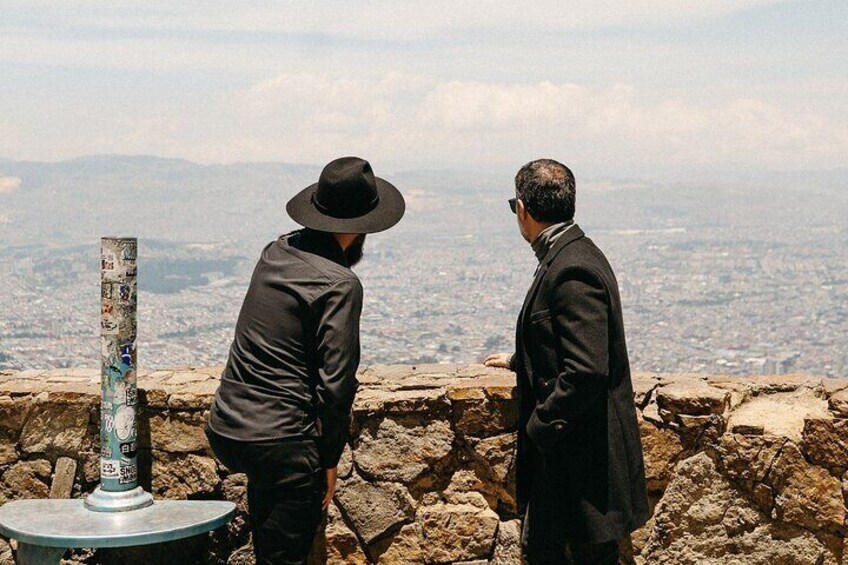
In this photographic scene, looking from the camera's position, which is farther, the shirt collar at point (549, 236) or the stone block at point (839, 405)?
the stone block at point (839, 405)

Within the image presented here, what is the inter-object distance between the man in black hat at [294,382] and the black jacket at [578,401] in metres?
0.59

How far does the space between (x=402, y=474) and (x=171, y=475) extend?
0.97 metres

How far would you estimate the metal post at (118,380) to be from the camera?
4.00 m

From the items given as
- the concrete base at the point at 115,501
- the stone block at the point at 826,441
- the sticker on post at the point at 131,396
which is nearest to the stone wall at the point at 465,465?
the stone block at the point at 826,441

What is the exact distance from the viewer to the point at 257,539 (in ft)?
11.5

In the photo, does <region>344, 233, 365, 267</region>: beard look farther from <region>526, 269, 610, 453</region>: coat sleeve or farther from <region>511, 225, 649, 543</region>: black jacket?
<region>526, 269, 610, 453</region>: coat sleeve

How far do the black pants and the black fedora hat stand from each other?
2.36 feet

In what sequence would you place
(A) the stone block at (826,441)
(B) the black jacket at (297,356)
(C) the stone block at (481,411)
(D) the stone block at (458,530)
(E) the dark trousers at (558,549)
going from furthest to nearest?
1. (D) the stone block at (458,530)
2. (C) the stone block at (481,411)
3. (A) the stone block at (826,441)
4. (E) the dark trousers at (558,549)
5. (B) the black jacket at (297,356)

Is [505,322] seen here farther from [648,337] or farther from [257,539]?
[257,539]

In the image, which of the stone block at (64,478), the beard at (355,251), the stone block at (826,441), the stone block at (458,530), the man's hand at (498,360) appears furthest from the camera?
the stone block at (64,478)

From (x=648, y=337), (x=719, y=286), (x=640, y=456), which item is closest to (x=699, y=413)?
(x=640, y=456)

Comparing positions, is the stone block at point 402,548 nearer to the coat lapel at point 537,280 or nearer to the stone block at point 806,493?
the coat lapel at point 537,280

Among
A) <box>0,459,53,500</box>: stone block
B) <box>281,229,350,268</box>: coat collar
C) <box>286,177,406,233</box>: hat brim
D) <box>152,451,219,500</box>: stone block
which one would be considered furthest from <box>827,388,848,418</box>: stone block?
<box>0,459,53,500</box>: stone block

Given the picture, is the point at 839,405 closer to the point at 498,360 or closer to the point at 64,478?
the point at 498,360
